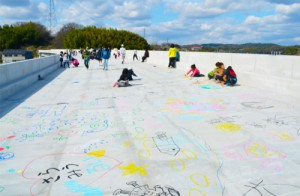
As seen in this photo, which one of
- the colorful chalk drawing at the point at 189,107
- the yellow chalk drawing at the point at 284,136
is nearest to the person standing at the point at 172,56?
the colorful chalk drawing at the point at 189,107

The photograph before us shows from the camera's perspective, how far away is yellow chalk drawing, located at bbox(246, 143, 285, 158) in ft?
16.6

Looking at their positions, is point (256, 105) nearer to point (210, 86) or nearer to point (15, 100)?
point (210, 86)

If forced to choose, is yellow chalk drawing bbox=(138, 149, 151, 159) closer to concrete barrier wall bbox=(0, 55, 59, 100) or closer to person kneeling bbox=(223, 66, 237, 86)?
concrete barrier wall bbox=(0, 55, 59, 100)

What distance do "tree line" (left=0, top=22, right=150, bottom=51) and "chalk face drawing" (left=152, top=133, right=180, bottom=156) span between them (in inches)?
3511

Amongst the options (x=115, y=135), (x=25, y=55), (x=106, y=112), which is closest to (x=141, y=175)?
(x=115, y=135)

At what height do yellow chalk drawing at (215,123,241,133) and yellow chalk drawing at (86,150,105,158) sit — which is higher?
yellow chalk drawing at (215,123,241,133)

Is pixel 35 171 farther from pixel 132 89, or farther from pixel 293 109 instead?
pixel 132 89

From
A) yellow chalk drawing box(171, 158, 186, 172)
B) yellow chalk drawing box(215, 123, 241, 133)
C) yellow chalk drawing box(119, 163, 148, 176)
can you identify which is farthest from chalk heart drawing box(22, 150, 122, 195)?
yellow chalk drawing box(215, 123, 241, 133)

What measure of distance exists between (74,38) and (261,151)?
94.8 meters

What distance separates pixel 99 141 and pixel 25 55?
71848mm

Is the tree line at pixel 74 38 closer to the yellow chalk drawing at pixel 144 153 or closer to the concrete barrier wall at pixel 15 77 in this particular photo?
the concrete barrier wall at pixel 15 77

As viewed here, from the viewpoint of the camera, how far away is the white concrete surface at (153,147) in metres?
4.13

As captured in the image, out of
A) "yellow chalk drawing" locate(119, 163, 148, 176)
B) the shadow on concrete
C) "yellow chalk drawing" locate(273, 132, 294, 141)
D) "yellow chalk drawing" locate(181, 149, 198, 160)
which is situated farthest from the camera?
the shadow on concrete

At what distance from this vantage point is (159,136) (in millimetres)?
6246
